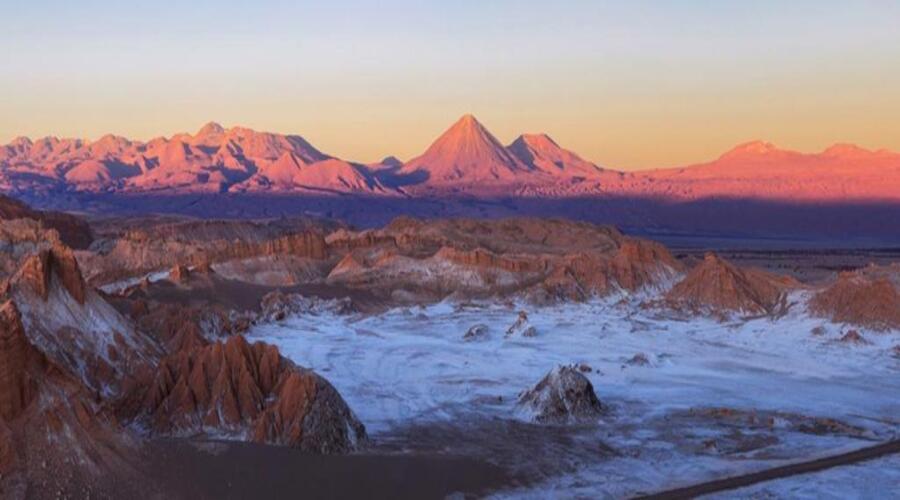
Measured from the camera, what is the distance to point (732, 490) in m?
19.5

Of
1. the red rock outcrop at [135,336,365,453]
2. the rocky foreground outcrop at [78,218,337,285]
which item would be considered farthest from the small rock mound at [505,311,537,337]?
the red rock outcrop at [135,336,365,453]

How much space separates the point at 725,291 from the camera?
46781mm

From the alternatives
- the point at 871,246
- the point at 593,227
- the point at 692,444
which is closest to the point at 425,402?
the point at 692,444

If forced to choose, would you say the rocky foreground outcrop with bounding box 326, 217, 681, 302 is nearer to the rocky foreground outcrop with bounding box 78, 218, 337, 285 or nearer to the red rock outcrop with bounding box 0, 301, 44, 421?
the rocky foreground outcrop with bounding box 78, 218, 337, 285

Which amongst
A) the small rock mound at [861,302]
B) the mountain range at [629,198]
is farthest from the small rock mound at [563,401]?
the mountain range at [629,198]

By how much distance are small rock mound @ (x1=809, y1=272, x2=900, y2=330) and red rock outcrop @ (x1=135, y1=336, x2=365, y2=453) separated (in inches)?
974

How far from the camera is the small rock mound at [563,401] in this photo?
82.7 feet

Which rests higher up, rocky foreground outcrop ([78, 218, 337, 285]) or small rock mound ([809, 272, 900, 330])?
small rock mound ([809, 272, 900, 330])

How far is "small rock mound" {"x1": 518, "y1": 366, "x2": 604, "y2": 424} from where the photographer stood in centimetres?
2520

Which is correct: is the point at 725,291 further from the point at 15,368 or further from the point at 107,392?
the point at 15,368

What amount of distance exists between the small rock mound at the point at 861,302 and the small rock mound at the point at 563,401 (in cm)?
1787

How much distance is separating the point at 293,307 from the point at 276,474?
28.1 meters

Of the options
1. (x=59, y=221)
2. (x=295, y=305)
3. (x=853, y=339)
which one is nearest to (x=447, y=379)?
(x=853, y=339)

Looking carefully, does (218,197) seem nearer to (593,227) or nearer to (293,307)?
(593,227)
